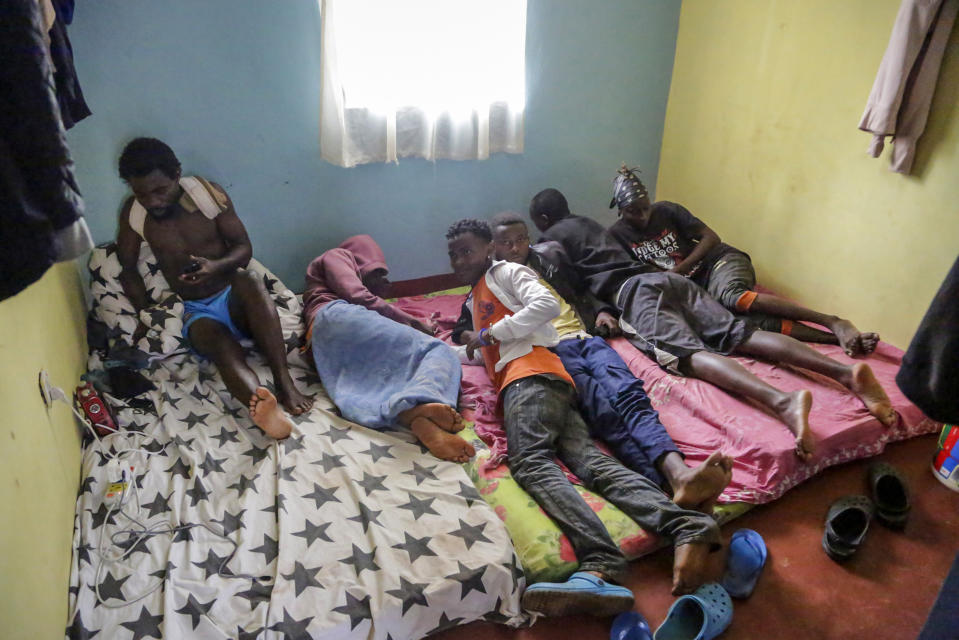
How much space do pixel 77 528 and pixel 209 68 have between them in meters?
1.81

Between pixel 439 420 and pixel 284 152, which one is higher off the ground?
pixel 284 152

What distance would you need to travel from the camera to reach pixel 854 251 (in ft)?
8.00

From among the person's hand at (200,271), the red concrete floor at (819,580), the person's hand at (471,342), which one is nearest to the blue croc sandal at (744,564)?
the red concrete floor at (819,580)

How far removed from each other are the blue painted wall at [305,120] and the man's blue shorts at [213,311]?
56 centimetres

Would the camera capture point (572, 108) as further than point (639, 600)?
Yes

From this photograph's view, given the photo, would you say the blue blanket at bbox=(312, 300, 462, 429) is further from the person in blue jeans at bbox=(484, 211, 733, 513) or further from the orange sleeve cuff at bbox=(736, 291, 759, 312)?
the orange sleeve cuff at bbox=(736, 291, 759, 312)

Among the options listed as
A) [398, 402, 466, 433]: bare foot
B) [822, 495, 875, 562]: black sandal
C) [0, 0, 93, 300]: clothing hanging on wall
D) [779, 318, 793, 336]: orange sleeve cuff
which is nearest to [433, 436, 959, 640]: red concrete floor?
[822, 495, 875, 562]: black sandal

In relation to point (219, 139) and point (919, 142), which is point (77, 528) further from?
point (919, 142)

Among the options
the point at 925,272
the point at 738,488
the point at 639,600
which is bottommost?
the point at 639,600

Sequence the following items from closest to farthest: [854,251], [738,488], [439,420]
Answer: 1. [738,488]
2. [439,420]
3. [854,251]

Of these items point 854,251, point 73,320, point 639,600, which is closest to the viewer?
point 639,600

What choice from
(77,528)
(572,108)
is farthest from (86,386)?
(572,108)

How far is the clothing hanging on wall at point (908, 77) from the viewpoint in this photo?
6.27 ft

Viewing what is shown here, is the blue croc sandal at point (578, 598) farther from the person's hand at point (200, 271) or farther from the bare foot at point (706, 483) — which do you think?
the person's hand at point (200, 271)
